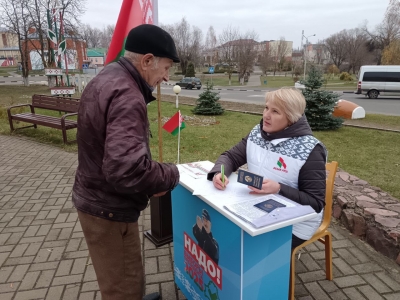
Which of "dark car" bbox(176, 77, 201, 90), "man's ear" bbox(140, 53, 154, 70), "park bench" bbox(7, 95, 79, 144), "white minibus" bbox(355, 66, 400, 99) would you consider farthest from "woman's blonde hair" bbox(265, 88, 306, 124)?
"dark car" bbox(176, 77, 201, 90)

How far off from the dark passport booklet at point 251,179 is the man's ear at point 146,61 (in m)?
0.74

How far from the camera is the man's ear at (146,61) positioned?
1.43 meters

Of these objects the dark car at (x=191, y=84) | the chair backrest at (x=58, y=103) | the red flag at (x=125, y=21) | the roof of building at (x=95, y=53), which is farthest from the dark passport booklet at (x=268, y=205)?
the roof of building at (x=95, y=53)

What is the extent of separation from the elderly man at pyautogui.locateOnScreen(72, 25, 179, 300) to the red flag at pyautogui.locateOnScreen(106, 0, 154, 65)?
130 cm

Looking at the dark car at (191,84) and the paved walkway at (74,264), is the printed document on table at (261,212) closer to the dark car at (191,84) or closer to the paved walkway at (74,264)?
the paved walkway at (74,264)

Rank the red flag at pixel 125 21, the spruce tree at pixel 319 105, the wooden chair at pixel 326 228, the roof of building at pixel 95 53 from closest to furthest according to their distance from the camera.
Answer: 1. the wooden chair at pixel 326 228
2. the red flag at pixel 125 21
3. the spruce tree at pixel 319 105
4. the roof of building at pixel 95 53

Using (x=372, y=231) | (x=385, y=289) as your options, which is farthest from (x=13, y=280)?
(x=372, y=231)

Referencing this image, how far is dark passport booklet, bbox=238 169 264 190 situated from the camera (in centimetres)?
161

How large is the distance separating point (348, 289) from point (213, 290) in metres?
1.33

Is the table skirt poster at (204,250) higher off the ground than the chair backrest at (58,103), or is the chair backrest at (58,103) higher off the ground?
the chair backrest at (58,103)

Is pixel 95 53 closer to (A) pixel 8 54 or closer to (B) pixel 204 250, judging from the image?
(A) pixel 8 54

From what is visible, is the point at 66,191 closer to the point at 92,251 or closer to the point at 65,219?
the point at 65,219

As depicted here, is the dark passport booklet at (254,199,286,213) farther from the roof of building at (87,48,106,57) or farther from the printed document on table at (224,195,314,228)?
the roof of building at (87,48,106,57)

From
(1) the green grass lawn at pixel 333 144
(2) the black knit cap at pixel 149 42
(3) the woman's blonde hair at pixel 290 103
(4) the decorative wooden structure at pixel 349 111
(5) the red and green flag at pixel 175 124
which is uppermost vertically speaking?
(2) the black knit cap at pixel 149 42
